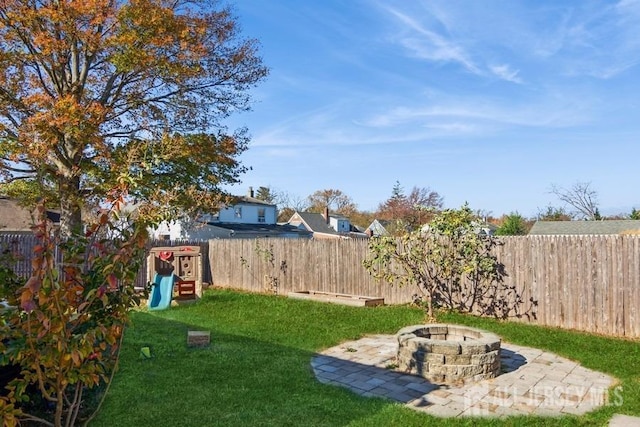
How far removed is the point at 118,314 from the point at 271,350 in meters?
4.51

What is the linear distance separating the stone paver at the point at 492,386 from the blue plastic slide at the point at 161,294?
6199 millimetres

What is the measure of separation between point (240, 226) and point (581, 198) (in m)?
Answer: 29.7

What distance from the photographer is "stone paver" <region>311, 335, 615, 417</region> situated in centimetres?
457

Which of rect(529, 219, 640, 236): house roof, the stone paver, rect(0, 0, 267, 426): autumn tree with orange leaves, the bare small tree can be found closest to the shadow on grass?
the stone paver

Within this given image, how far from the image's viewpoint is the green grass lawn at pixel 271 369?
4199 mm

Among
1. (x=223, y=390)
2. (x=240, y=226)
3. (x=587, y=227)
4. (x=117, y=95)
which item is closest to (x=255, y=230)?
(x=240, y=226)

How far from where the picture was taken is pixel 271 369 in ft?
19.0

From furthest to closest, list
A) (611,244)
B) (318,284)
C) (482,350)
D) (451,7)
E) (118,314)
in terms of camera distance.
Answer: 1. (318,284)
2. (451,7)
3. (611,244)
4. (482,350)
5. (118,314)

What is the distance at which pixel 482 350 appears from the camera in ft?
17.9

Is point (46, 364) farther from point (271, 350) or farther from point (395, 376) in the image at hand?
point (271, 350)

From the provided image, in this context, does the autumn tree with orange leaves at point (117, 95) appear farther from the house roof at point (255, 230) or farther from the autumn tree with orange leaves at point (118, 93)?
the house roof at point (255, 230)

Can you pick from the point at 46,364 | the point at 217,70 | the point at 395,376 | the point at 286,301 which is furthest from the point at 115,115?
the point at 46,364

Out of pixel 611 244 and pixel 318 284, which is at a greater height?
pixel 611 244

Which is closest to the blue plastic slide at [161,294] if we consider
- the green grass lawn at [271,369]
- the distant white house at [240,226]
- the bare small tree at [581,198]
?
the green grass lawn at [271,369]
